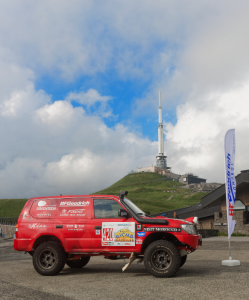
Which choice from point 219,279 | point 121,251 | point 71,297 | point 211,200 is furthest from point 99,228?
point 211,200

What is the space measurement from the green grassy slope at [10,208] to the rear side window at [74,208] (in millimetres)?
63731

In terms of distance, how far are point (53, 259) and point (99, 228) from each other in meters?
1.59

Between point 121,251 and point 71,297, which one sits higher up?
point 121,251

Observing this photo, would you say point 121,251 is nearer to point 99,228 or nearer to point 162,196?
point 99,228

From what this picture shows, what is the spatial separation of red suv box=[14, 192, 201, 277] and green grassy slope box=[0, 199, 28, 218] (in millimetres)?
63400

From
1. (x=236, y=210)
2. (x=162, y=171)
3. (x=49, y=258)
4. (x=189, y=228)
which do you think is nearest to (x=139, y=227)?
(x=189, y=228)

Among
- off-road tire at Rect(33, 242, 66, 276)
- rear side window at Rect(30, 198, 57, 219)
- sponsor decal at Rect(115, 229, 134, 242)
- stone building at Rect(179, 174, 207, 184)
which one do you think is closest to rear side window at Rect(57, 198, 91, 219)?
rear side window at Rect(30, 198, 57, 219)

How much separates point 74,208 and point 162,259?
2739 mm

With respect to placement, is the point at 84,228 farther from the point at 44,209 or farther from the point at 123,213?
the point at 44,209

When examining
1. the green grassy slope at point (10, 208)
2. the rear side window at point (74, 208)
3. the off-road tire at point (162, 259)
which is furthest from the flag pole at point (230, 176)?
the green grassy slope at point (10, 208)

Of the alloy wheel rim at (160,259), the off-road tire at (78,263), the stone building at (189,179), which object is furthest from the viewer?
the stone building at (189,179)

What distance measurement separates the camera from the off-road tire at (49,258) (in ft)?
27.6

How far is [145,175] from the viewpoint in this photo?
16525cm

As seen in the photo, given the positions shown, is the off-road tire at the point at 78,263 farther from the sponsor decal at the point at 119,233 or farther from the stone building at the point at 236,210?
the stone building at the point at 236,210
